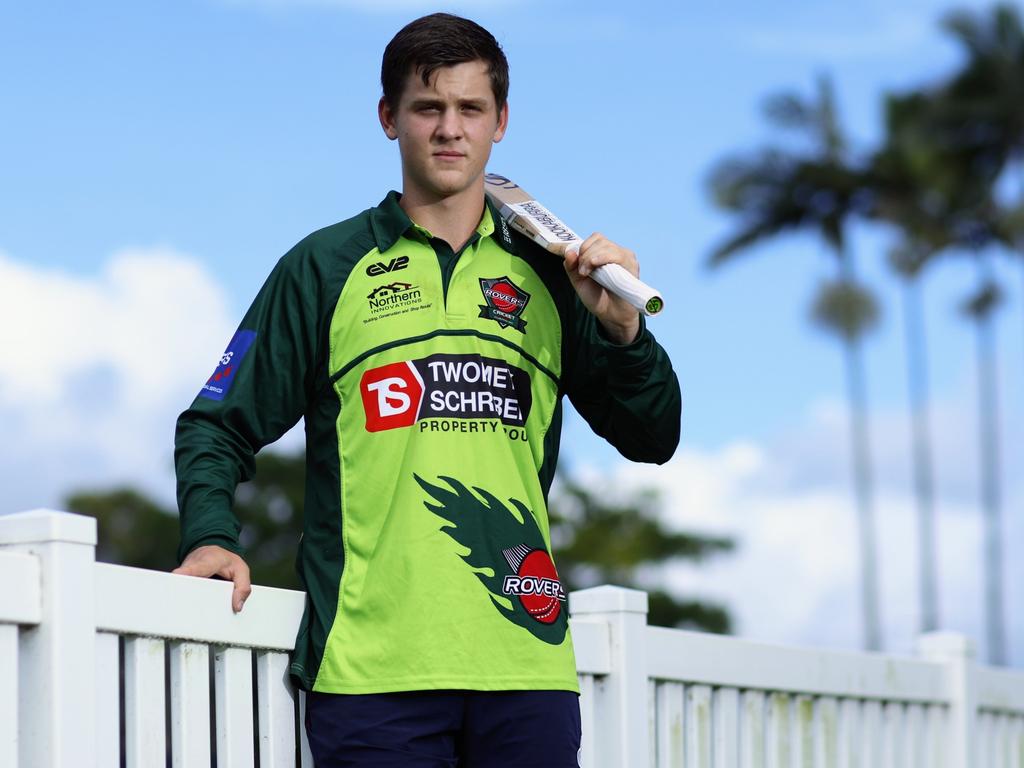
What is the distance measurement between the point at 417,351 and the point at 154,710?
0.79m

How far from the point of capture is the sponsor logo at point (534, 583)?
9.95ft

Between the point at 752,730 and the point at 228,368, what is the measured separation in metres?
2.22

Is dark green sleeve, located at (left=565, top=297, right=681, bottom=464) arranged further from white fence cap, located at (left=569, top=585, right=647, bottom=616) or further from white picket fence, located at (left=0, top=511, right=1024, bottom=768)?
white fence cap, located at (left=569, top=585, right=647, bottom=616)

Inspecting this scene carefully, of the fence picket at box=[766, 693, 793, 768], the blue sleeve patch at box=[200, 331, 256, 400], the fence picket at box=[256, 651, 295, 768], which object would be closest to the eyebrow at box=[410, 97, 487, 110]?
the blue sleeve patch at box=[200, 331, 256, 400]

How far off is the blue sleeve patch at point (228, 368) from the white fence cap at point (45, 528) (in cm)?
38

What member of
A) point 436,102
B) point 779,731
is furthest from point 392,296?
point 779,731

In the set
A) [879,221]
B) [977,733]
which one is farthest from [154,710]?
[879,221]

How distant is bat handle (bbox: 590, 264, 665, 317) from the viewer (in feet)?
9.73

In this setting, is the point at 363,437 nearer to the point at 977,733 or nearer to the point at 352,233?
the point at 352,233

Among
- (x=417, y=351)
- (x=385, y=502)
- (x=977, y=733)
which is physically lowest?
(x=977, y=733)

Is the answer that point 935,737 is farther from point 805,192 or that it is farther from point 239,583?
point 805,192

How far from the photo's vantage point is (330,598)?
3025 mm

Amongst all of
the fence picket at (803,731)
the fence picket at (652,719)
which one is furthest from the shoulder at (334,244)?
the fence picket at (803,731)

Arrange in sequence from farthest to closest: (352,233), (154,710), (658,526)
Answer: (658,526), (352,233), (154,710)
